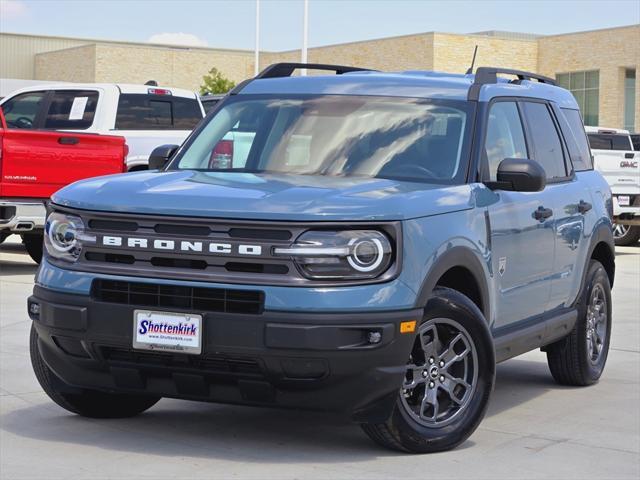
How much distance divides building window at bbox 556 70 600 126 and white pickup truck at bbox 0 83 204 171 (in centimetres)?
4073

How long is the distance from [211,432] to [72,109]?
36.3ft

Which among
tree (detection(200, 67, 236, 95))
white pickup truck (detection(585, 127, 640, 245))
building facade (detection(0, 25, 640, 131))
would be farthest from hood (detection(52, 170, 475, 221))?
tree (detection(200, 67, 236, 95))

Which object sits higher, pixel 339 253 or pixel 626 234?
pixel 339 253

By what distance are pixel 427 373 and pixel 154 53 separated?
214 feet

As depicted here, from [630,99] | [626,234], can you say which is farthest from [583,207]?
[630,99]

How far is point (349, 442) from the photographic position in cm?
649

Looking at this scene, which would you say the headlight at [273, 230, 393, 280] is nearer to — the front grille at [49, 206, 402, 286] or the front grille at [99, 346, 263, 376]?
the front grille at [49, 206, 402, 286]

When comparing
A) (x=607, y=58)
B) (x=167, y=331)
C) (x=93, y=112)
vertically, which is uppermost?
(x=607, y=58)

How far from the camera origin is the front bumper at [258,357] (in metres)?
5.67

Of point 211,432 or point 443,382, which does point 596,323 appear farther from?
point 211,432

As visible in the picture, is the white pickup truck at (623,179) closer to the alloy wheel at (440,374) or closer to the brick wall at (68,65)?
the alloy wheel at (440,374)

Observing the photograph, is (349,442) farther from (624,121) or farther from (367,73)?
(624,121)

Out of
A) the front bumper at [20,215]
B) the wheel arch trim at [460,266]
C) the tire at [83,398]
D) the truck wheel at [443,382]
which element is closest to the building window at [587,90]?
the front bumper at [20,215]

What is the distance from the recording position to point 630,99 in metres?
55.0
